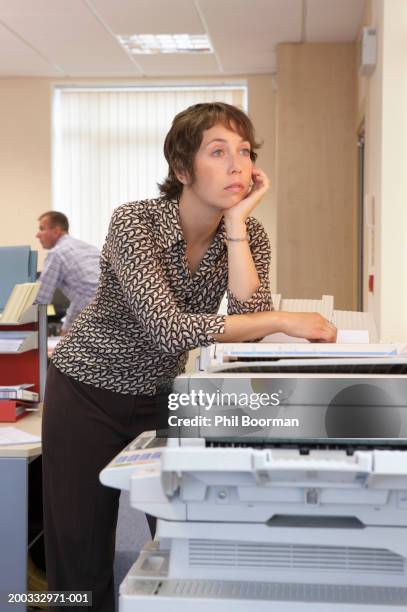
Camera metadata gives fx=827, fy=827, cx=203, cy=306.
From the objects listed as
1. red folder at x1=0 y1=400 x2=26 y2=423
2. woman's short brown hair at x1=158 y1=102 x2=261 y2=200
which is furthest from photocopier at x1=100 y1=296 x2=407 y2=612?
red folder at x1=0 y1=400 x2=26 y2=423

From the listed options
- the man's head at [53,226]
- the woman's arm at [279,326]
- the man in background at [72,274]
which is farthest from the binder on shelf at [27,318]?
the man's head at [53,226]

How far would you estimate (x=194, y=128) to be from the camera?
167cm

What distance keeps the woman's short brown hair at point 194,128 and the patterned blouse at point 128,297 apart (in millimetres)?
93

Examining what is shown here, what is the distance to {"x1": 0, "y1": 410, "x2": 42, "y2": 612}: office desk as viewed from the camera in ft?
7.73

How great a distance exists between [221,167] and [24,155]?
6.93m

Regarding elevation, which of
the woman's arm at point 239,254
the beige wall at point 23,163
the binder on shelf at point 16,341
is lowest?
the binder on shelf at point 16,341

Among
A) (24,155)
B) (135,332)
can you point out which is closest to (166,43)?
(24,155)

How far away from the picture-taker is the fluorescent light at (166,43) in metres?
6.64

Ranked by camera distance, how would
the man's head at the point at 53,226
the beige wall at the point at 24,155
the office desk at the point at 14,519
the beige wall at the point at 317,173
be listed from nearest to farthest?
the office desk at the point at 14,519, the man's head at the point at 53,226, the beige wall at the point at 317,173, the beige wall at the point at 24,155

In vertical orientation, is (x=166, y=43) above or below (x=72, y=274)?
above

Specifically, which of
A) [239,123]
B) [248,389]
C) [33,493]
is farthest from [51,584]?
[33,493]

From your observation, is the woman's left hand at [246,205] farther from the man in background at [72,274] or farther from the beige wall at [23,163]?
the beige wall at [23,163]

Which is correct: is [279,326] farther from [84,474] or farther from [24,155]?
[24,155]

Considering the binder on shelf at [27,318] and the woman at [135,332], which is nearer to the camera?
the woman at [135,332]
